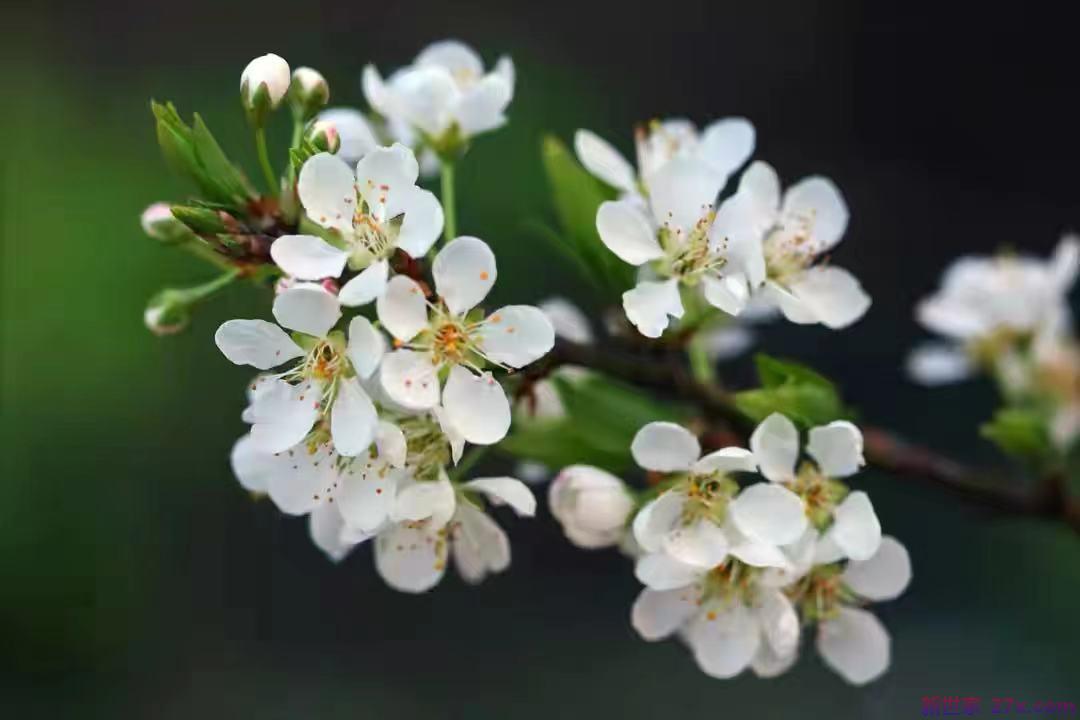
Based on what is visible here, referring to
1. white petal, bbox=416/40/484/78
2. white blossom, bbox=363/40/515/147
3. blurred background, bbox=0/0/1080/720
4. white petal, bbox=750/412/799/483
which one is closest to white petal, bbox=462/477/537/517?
white petal, bbox=750/412/799/483

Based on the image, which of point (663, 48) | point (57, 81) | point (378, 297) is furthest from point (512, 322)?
point (663, 48)

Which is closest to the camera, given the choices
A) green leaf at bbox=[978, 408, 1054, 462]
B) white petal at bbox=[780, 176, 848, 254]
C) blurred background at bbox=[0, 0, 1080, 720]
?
white petal at bbox=[780, 176, 848, 254]

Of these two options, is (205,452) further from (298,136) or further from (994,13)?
(994,13)

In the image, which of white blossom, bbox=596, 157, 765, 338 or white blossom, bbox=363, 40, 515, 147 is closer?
white blossom, bbox=596, 157, 765, 338

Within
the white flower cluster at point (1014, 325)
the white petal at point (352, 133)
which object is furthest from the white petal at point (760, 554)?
the white flower cluster at point (1014, 325)

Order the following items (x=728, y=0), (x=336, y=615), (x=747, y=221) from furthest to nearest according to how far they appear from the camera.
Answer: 1. (x=728, y=0)
2. (x=336, y=615)
3. (x=747, y=221)

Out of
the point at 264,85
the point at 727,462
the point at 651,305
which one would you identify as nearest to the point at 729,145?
the point at 651,305

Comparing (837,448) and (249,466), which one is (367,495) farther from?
(837,448)

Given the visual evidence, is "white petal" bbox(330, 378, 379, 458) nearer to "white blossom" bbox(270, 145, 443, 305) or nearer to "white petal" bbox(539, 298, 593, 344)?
"white blossom" bbox(270, 145, 443, 305)
